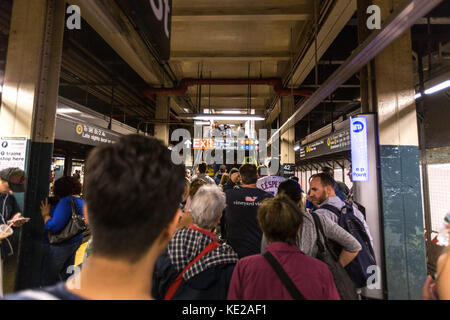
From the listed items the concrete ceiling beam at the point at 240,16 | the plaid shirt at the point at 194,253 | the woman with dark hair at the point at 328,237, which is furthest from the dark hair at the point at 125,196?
the concrete ceiling beam at the point at 240,16

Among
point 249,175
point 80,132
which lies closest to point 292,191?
point 249,175

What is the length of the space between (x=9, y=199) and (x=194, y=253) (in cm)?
273

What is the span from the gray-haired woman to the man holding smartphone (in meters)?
2.21

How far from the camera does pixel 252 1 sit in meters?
4.62

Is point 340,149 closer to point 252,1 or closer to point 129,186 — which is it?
point 252,1

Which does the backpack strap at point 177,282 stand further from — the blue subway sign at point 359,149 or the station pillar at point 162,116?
the station pillar at point 162,116

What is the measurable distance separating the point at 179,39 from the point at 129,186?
6503 millimetres

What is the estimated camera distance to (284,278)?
45.9 inches

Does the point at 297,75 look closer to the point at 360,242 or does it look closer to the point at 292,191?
the point at 292,191

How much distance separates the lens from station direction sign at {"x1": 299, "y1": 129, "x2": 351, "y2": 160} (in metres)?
4.26

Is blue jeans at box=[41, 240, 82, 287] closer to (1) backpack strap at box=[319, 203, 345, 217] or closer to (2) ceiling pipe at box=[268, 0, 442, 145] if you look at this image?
(1) backpack strap at box=[319, 203, 345, 217]

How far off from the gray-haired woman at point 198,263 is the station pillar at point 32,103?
2484mm

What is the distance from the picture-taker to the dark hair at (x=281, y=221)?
1.32m

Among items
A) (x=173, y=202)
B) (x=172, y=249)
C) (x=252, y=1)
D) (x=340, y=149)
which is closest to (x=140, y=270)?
(x=173, y=202)
